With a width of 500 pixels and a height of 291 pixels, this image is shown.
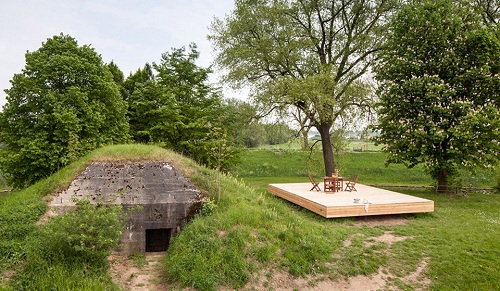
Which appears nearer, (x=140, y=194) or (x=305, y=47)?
(x=140, y=194)

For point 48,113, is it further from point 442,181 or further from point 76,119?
point 442,181

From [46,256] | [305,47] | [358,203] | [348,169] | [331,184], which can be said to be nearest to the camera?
[46,256]

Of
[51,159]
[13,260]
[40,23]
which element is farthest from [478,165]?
[40,23]

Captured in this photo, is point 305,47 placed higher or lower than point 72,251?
higher

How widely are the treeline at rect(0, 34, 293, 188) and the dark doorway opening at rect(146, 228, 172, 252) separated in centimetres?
252

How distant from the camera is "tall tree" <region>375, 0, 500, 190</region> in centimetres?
1177

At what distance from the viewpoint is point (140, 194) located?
328 inches

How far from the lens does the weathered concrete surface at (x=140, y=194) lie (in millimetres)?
7809

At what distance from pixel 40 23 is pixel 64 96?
2935mm

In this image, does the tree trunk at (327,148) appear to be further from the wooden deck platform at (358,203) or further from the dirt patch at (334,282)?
the dirt patch at (334,282)

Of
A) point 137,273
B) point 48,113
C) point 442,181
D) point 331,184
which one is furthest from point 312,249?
point 48,113

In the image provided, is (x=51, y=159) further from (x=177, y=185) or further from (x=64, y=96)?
(x=177, y=185)

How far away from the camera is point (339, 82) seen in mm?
15977

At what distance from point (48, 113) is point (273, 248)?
10338 millimetres
